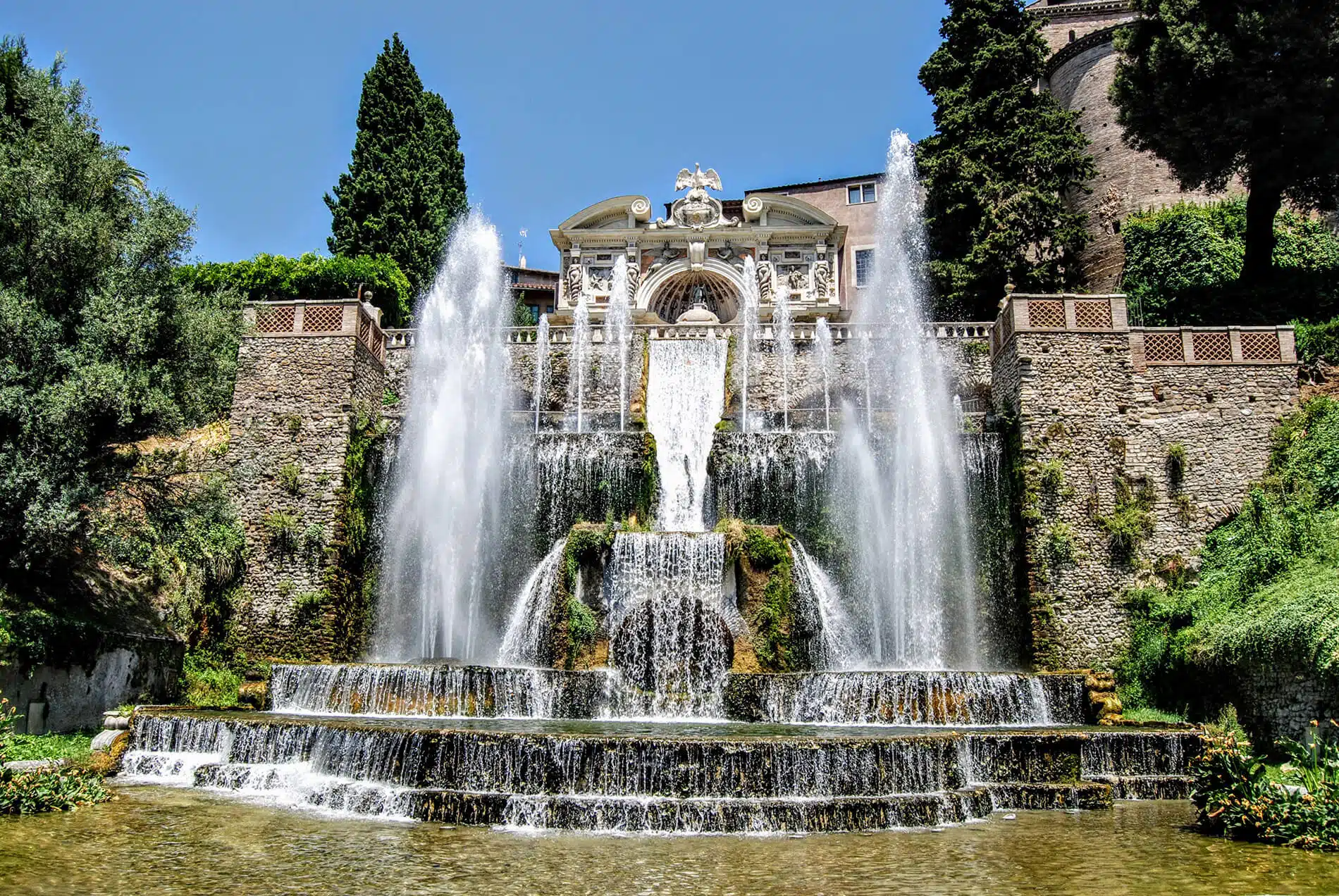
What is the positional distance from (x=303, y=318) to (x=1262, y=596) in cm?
1683

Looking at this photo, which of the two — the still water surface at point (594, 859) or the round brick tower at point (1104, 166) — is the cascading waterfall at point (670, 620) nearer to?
the still water surface at point (594, 859)

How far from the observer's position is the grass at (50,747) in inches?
402

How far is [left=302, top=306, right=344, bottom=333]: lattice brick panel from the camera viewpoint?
18984 mm

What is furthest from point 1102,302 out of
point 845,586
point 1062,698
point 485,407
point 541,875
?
point 541,875

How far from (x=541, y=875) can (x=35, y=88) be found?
14.2 m

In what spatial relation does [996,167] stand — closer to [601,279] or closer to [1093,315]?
[1093,315]

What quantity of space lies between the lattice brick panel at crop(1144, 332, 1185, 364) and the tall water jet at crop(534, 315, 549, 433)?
40.3ft

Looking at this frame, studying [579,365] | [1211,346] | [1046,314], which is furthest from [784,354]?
[1211,346]

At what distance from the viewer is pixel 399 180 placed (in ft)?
99.5

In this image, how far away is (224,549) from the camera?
1645 centimetres

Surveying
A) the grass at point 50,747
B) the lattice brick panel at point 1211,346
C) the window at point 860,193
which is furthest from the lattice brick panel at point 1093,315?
the window at point 860,193

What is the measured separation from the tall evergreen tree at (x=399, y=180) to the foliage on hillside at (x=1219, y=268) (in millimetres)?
19926

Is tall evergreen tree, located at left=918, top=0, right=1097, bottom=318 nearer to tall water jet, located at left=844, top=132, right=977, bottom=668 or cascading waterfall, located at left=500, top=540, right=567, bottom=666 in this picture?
tall water jet, located at left=844, top=132, right=977, bottom=668

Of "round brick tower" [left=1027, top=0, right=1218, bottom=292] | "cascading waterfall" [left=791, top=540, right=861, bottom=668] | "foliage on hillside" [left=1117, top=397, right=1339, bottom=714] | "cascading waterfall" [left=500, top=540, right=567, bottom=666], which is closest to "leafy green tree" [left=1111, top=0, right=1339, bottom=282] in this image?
"round brick tower" [left=1027, top=0, right=1218, bottom=292]
